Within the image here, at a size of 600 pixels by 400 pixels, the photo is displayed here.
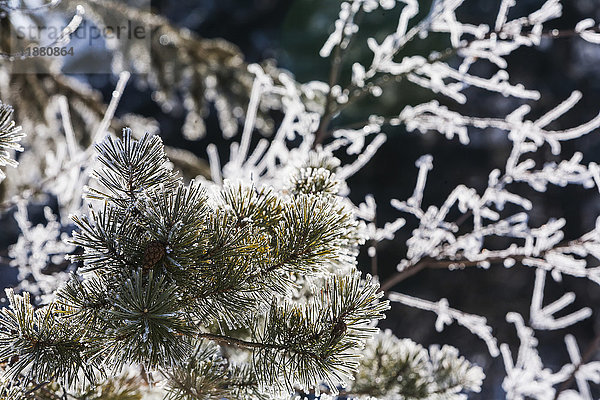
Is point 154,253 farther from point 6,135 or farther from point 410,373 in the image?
point 410,373

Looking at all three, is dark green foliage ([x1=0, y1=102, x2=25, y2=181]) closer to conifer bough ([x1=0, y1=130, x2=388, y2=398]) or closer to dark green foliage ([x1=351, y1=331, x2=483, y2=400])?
conifer bough ([x1=0, y1=130, x2=388, y2=398])

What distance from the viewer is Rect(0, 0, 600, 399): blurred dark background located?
5.52m

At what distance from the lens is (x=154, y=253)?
689 mm

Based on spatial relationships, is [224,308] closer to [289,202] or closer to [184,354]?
[184,354]

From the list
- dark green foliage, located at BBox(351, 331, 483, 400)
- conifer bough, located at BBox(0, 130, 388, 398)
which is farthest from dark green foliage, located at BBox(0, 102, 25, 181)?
dark green foliage, located at BBox(351, 331, 483, 400)

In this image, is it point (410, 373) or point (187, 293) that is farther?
point (410, 373)

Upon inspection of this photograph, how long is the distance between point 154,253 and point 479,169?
587 centimetres

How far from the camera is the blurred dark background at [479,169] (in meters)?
5.52

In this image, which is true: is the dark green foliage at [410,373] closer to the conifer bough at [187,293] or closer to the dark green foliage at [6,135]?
the conifer bough at [187,293]

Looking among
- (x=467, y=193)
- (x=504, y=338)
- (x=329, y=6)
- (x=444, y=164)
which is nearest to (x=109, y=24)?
(x=467, y=193)

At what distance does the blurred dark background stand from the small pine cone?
4554 mm

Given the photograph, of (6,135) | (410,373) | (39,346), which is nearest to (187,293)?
(39,346)

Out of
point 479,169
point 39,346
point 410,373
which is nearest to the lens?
point 39,346

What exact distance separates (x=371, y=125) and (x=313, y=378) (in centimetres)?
72
